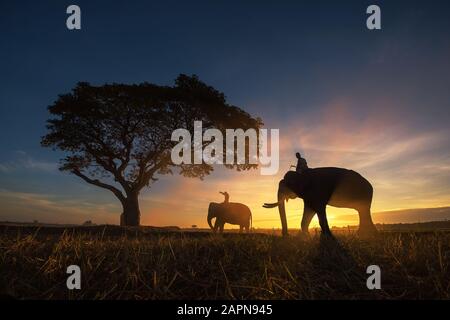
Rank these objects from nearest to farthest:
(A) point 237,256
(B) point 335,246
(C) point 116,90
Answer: (A) point 237,256 → (B) point 335,246 → (C) point 116,90

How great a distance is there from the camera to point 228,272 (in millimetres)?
3316

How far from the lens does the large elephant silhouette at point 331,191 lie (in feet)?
27.5

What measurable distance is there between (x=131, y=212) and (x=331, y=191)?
729 inches

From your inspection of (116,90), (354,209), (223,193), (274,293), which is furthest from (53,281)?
(116,90)

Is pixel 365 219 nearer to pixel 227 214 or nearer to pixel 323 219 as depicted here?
pixel 323 219

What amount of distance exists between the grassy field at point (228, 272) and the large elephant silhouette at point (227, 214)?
17.8 meters

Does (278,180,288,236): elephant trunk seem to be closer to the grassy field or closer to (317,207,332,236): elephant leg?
(317,207,332,236): elephant leg

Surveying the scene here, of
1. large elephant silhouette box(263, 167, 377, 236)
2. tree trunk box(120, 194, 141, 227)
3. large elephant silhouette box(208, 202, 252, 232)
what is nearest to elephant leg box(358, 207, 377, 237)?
large elephant silhouette box(263, 167, 377, 236)

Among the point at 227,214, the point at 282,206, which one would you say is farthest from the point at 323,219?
the point at 227,214

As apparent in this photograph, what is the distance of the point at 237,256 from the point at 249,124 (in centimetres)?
2328

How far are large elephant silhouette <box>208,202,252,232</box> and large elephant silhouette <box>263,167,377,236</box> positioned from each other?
12.5m
